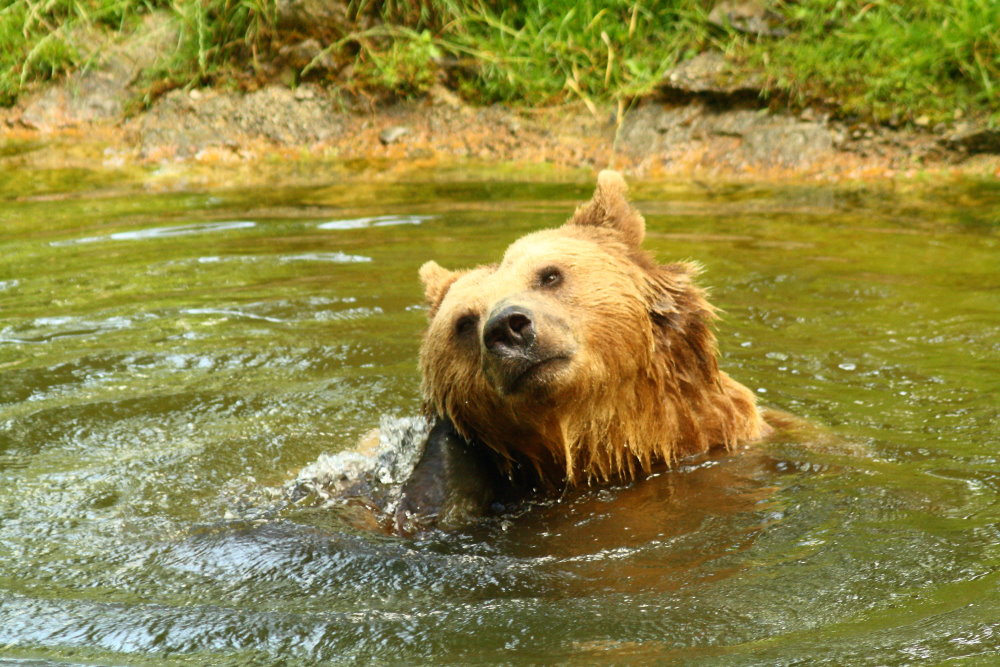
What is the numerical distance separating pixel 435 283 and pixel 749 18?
7167 millimetres

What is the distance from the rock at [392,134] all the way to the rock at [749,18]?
10.2ft

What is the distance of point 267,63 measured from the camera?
1235 cm

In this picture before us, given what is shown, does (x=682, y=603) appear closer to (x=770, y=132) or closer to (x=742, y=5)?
(x=770, y=132)

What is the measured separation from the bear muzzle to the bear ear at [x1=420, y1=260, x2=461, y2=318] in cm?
84

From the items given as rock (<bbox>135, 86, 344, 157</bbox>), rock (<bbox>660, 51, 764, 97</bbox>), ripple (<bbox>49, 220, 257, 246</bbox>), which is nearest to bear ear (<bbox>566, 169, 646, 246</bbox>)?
ripple (<bbox>49, 220, 257, 246</bbox>)

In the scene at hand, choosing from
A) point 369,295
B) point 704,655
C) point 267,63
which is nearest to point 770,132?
point 369,295

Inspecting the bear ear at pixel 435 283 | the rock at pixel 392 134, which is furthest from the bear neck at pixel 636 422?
the rock at pixel 392 134

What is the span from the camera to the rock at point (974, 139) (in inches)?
383

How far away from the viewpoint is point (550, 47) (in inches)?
462

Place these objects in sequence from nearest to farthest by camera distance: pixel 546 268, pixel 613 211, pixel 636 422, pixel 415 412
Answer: pixel 546 268
pixel 636 422
pixel 613 211
pixel 415 412

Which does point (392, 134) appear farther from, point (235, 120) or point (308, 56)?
point (235, 120)

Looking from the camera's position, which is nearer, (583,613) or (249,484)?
(583,613)

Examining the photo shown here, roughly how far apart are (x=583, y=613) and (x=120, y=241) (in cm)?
668

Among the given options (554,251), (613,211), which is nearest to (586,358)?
(554,251)
